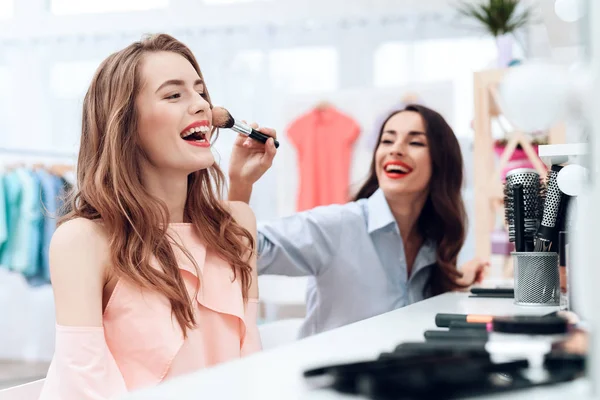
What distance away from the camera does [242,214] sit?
1512mm

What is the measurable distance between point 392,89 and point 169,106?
2712mm

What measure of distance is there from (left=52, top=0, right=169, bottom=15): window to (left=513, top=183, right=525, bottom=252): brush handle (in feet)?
12.5

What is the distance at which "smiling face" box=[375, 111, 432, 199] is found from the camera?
182 cm

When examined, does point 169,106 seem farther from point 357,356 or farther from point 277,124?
point 277,124

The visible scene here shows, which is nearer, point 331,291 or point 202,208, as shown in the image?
point 202,208

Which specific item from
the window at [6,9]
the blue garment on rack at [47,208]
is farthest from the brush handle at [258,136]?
the window at [6,9]

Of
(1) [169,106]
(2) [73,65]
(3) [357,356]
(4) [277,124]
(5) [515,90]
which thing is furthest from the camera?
(2) [73,65]

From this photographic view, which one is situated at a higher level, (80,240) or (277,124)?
(277,124)

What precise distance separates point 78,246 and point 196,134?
33 centimetres

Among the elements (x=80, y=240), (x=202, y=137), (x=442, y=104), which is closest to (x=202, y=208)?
(x=202, y=137)

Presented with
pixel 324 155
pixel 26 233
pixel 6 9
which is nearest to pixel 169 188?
pixel 26 233

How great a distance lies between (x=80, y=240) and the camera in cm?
117

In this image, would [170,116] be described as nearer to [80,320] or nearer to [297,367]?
[80,320]

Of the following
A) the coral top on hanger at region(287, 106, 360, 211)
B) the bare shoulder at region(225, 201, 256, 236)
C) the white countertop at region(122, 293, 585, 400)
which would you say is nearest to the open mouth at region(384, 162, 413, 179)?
the bare shoulder at region(225, 201, 256, 236)
